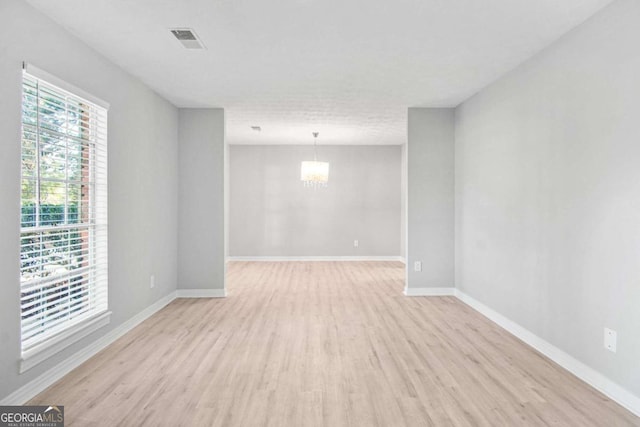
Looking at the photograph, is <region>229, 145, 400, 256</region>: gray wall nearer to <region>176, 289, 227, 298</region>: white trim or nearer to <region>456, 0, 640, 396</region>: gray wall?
<region>176, 289, 227, 298</region>: white trim

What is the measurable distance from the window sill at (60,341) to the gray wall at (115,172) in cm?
5

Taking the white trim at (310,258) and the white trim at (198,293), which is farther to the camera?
the white trim at (310,258)

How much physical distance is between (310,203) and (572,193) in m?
6.09

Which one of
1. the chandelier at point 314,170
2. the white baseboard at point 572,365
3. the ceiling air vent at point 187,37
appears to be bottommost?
the white baseboard at point 572,365

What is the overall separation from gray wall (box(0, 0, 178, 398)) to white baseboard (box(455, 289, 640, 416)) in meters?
3.81

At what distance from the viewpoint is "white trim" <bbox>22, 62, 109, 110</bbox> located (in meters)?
2.49

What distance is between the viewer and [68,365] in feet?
9.53

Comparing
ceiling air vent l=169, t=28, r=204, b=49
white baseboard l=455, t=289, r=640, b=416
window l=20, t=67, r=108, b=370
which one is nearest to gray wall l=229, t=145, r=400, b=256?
white baseboard l=455, t=289, r=640, b=416

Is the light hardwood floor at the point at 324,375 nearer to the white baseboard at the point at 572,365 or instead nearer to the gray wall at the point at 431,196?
the white baseboard at the point at 572,365

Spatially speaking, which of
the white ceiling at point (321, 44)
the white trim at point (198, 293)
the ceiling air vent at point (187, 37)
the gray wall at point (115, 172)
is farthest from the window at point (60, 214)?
the white trim at point (198, 293)

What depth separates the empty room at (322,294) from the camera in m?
2.41

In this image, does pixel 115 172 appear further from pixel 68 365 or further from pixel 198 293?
pixel 198 293

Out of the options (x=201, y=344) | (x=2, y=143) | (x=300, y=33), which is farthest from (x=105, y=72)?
(x=201, y=344)

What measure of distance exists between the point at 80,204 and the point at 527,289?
13.1ft
